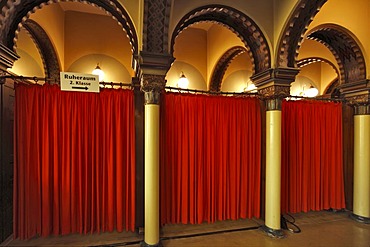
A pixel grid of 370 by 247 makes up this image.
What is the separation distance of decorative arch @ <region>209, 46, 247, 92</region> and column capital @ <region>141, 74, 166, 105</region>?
2790 millimetres

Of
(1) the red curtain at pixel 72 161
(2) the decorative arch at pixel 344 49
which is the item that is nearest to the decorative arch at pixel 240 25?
(2) the decorative arch at pixel 344 49

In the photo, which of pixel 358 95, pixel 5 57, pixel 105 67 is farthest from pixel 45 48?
pixel 358 95

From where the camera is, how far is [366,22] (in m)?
3.65

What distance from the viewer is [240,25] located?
3326mm

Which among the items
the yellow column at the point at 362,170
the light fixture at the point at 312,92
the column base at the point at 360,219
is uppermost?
the light fixture at the point at 312,92

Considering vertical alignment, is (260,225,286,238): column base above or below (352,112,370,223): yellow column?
below

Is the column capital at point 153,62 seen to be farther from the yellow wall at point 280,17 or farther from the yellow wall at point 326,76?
the yellow wall at point 326,76

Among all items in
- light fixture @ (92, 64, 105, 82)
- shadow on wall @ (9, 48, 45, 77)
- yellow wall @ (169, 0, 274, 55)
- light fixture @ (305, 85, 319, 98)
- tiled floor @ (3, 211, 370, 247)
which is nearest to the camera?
tiled floor @ (3, 211, 370, 247)

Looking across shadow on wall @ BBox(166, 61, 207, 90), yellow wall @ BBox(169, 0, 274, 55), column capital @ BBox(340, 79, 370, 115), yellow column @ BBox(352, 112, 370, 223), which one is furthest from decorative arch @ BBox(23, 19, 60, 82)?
yellow column @ BBox(352, 112, 370, 223)

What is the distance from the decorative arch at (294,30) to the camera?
2863mm

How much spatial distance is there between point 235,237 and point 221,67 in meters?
3.83

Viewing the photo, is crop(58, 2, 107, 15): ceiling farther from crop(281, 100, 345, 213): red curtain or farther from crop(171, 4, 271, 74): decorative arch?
crop(281, 100, 345, 213): red curtain

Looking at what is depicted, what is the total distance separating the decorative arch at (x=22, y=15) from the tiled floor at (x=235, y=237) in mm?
2465

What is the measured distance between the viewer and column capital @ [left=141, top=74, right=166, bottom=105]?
267cm
